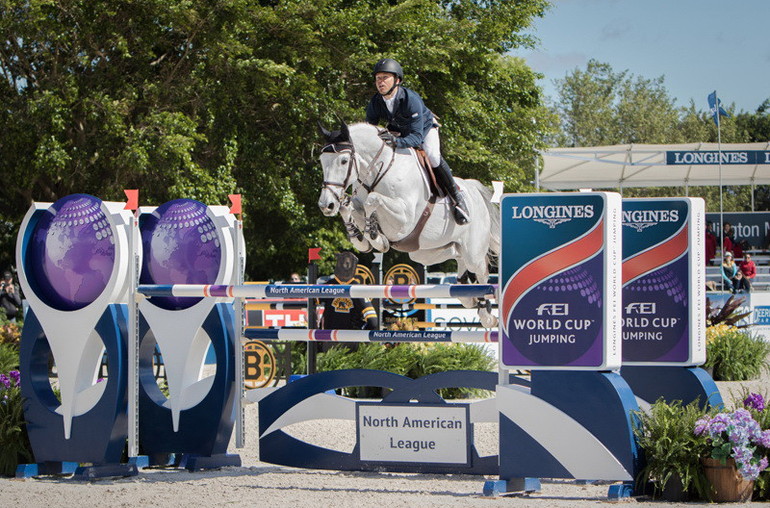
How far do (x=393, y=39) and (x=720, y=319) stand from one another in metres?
9.59

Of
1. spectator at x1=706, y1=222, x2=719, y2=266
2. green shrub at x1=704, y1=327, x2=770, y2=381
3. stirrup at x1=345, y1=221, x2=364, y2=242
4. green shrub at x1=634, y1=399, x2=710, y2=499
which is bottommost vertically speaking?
green shrub at x1=634, y1=399, x2=710, y2=499

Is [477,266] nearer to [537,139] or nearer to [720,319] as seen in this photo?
[720,319]

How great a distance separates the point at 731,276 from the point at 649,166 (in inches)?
153

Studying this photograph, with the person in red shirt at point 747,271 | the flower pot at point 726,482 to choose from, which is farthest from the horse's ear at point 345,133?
the person in red shirt at point 747,271

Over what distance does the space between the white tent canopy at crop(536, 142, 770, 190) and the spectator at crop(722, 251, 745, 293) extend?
7.00 ft

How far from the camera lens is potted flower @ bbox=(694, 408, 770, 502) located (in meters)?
4.98

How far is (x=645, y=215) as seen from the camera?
5961 mm

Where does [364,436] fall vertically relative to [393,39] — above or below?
below

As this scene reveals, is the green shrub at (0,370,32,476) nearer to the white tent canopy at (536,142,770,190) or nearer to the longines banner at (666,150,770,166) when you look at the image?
the white tent canopy at (536,142,770,190)

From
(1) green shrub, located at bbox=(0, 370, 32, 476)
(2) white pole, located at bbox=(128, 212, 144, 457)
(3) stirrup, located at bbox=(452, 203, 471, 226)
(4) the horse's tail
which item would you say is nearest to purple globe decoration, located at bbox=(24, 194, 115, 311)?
(2) white pole, located at bbox=(128, 212, 144, 457)

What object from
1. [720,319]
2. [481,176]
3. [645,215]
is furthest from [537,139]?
[645,215]

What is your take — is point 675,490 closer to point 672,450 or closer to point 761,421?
point 672,450

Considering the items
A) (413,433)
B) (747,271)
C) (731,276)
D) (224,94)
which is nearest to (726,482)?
(413,433)

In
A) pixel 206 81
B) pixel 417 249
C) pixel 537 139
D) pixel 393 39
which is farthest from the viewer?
pixel 537 139
